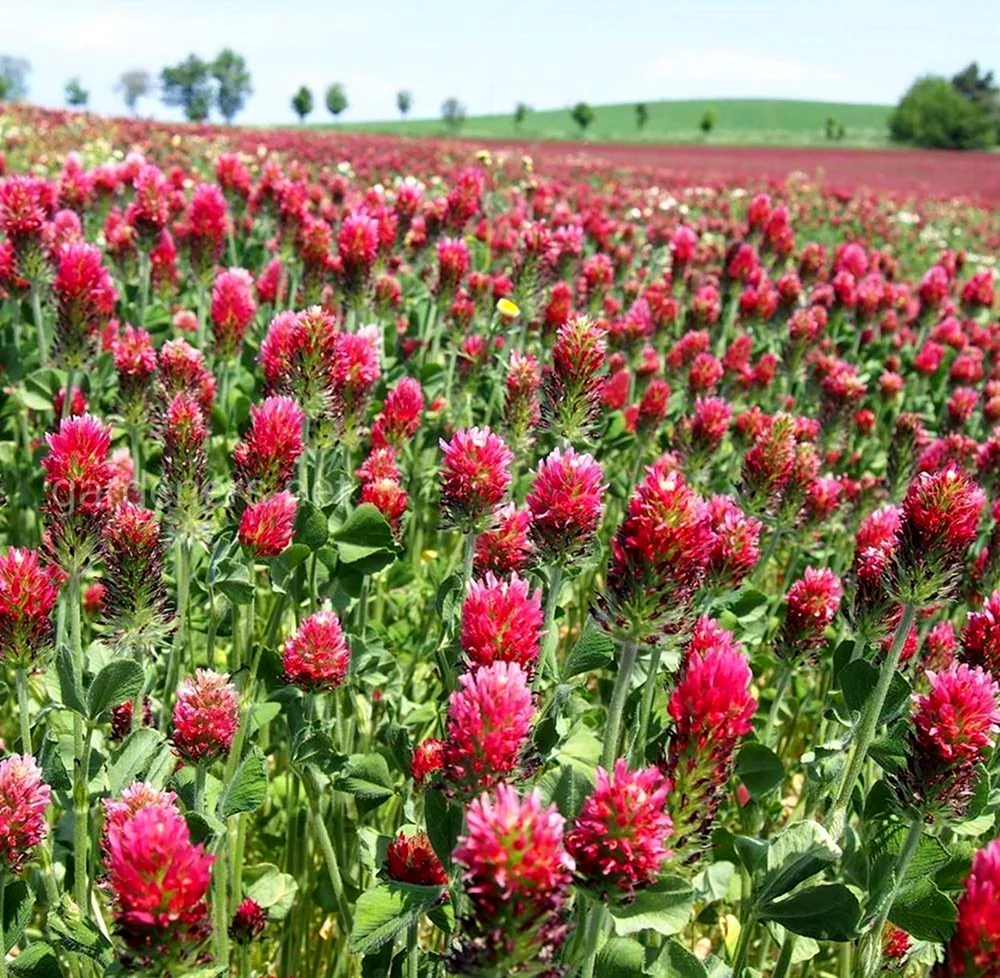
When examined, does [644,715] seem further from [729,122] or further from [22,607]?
[729,122]

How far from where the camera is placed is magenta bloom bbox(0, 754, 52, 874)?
5.27 feet

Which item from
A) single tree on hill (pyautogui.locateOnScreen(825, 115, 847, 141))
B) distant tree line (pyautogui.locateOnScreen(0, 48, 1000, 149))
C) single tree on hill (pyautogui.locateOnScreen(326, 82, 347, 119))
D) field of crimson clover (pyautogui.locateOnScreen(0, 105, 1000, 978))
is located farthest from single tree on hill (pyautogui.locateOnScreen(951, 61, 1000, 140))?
field of crimson clover (pyautogui.locateOnScreen(0, 105, 1000, 978))

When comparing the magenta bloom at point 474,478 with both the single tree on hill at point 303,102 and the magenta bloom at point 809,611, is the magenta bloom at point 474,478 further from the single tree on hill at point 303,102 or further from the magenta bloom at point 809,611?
the single tree on hill at point 303,102

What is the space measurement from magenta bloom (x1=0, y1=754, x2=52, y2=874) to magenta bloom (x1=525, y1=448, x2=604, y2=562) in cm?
93

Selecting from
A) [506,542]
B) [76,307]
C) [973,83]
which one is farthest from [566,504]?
[973,83]

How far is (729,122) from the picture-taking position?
3526 inches

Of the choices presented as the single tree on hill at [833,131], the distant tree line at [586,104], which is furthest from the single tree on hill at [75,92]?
the single tree on hill at [833,131]

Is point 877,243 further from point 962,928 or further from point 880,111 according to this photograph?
point 880,111

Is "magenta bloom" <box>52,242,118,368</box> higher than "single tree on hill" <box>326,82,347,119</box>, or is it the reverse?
"single tree on hill" <box>326,82,347,119</box>

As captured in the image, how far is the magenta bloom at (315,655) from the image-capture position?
2051mm

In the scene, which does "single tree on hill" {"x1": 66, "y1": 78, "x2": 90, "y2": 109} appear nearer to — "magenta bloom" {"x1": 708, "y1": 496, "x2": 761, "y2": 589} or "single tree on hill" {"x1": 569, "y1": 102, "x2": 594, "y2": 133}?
"single tree on hill" {"x1": 569, "y1": 102, "x2": 594, "y2": 133}

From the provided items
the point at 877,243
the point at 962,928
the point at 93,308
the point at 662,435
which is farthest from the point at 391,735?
the point at 877,243

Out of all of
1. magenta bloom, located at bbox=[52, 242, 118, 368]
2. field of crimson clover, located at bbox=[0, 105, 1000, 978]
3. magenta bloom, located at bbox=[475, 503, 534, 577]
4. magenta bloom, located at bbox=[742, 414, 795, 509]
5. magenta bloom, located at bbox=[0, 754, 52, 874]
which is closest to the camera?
field of crimson clover, located at bbox=[0, 105, 1000, 978]

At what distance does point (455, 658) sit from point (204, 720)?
0.54m
